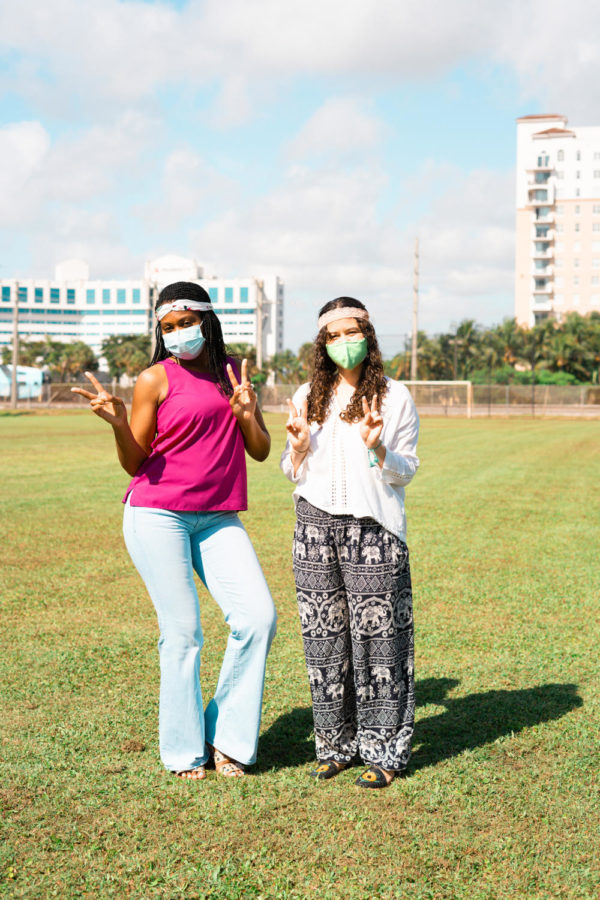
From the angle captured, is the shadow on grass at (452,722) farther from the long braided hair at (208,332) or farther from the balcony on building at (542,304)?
the balcony on building at (542,304)

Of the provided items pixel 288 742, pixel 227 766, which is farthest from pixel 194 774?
pixel 288 742

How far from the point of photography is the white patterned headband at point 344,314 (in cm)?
371

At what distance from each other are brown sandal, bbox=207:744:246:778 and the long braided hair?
1.58 m

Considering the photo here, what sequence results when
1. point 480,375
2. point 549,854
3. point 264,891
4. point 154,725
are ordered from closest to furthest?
point 264,891
point 549,854
point 154,725
point 480,375

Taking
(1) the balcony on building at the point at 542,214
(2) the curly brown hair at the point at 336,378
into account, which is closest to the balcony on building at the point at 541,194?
(1) the balcony on building at the point at 542,214

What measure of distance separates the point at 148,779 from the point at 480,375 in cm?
7784

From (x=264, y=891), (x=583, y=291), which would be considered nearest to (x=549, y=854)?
(x=264, y=891)

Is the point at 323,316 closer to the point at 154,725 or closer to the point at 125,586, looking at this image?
the point at 154,725

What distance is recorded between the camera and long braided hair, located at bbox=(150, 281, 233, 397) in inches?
150

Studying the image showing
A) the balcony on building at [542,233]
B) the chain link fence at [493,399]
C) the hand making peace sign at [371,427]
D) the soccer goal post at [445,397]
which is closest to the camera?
the hand making peace sign at [371,427]

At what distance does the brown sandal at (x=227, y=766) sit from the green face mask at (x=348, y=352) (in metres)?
1.78

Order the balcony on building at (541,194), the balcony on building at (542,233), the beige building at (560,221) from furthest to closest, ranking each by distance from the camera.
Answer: the balcony on building at (542,233) → the balcony on building at (541,194) → the beige building at (560,221)

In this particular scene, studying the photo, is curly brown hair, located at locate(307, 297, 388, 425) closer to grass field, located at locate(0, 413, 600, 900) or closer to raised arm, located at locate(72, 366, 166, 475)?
raised arm, located at locate(72, 366, 166, 475)

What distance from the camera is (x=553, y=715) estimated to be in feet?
15.4
